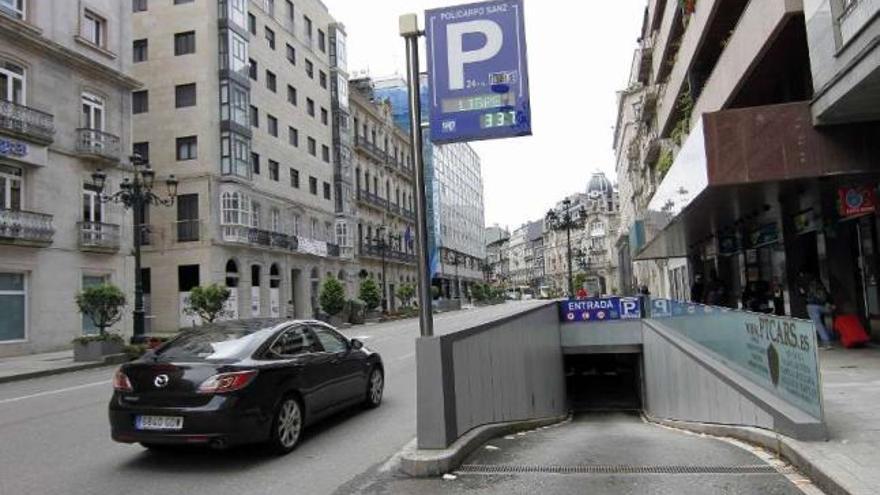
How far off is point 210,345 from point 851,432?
252 inches

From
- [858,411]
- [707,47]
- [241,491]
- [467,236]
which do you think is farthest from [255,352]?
[467,236]

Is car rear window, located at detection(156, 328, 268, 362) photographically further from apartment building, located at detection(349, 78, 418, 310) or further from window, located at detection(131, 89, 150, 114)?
apartment building, located at detection(349, 78, 418, 310)

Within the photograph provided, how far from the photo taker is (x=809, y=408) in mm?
6984

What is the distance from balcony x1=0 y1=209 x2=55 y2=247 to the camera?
24938mm

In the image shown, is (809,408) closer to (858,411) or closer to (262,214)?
(858,411)

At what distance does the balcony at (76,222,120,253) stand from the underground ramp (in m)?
→ 25.3

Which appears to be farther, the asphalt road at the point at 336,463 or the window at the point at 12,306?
the window at the point at 12,306

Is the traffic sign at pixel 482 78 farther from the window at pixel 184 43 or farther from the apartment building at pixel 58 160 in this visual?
the window at pixel 184 43

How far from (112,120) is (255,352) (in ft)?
88.8

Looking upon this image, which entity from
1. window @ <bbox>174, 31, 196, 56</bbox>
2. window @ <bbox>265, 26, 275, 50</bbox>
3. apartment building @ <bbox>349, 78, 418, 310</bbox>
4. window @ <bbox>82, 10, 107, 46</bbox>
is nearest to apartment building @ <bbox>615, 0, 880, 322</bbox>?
window @ <bbox>82, 10, 107, 46</bbox>

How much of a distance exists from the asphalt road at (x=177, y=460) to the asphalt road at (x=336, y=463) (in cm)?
1

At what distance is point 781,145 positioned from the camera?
1288 cm

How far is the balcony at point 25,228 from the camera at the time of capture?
982 inches

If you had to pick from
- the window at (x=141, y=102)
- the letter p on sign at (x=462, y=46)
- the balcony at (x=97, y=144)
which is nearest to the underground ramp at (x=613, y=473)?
Result: the letter p on sign at (x=462, y=46)
